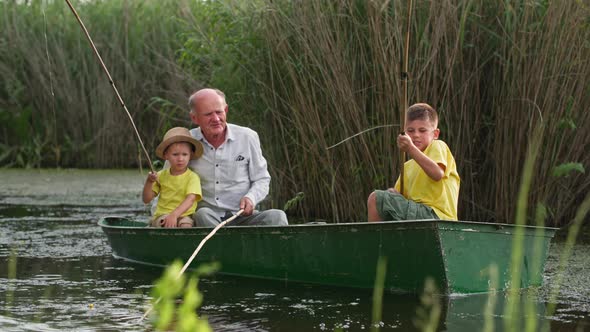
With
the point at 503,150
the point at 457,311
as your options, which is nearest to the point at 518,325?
the point at 457,311

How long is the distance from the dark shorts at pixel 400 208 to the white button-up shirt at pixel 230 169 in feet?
3.36

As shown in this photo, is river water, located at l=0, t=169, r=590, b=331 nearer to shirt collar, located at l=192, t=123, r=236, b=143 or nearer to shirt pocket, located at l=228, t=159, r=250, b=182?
shirt pocket, located at l=228, t=159, r=250, b=182

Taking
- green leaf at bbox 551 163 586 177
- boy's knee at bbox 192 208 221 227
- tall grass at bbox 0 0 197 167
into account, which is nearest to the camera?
boy's knee at bbox 192 208 221 227

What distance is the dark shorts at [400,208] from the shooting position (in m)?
5.02

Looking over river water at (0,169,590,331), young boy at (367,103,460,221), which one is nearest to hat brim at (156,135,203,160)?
river water at (0,169,590,331)

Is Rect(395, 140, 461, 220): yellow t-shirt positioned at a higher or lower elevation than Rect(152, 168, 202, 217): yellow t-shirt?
higher

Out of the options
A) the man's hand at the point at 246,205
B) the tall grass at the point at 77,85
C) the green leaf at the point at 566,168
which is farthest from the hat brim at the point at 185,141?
the tall grass at the point at 77,85

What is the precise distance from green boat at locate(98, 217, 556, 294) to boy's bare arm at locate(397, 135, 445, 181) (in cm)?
32

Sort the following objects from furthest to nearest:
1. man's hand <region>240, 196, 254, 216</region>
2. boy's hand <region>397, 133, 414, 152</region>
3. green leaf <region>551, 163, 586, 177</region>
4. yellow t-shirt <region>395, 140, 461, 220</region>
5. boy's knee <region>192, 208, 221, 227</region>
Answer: green leaf <region>551, 163, 586, 177</region>
boy's knee <region>192, 208, 221, 227</region>
man's hand <region>240, 196, 254, 216</region>
yellow t-shirt <region>395, 140, 461, 220</region>
boy's hand <region>397, 133, 414, 152</region>

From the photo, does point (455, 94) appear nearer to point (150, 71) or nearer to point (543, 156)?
point (543, 156)

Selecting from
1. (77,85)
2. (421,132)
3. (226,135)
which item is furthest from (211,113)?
(77,85)

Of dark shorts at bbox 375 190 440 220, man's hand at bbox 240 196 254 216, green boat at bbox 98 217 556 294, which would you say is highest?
dark shorts at bbox 375 190 440 220

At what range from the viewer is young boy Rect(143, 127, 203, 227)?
19.1 ft

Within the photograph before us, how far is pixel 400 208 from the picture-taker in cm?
505
